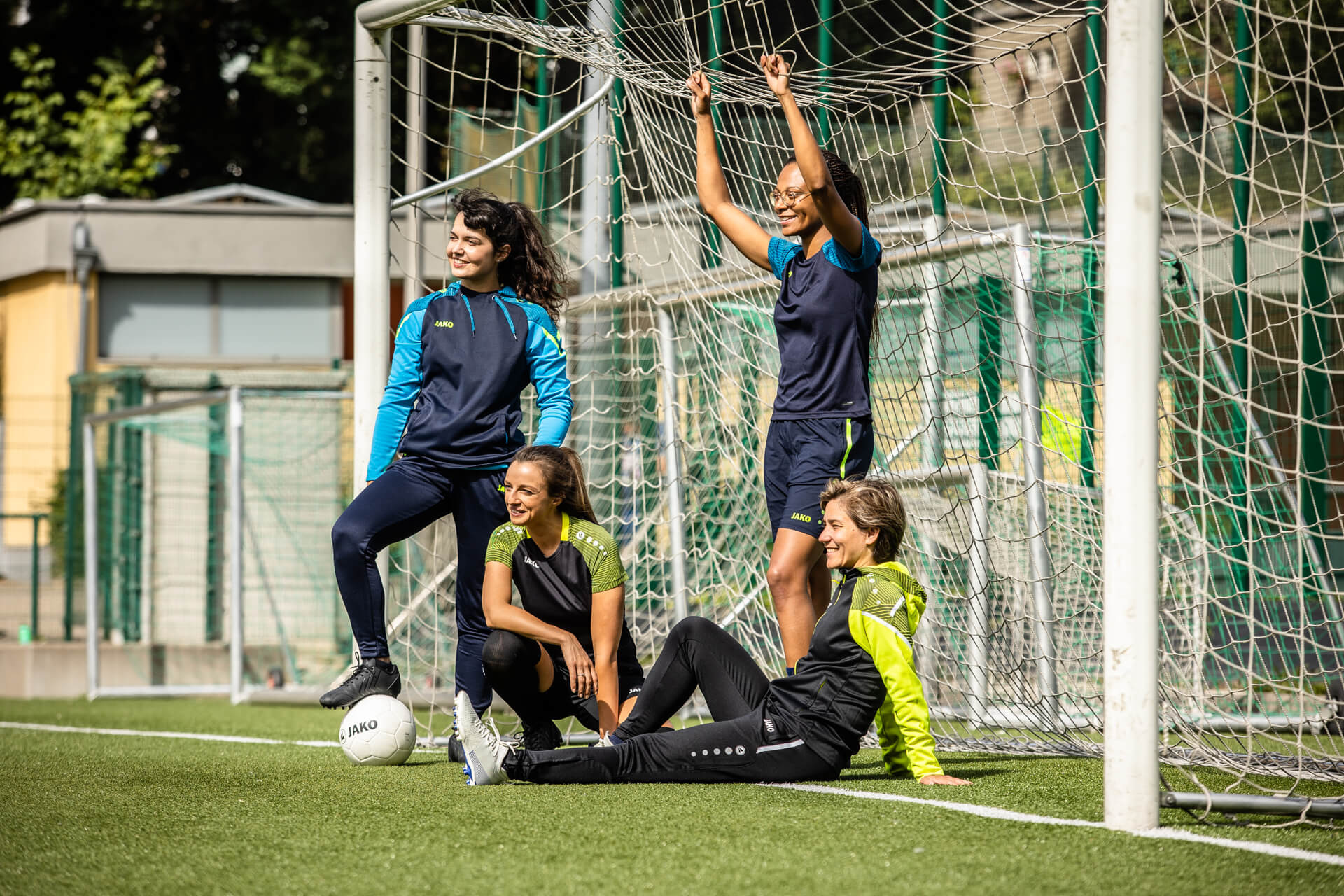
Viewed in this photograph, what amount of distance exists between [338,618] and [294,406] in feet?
5.68

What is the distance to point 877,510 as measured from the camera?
380 centimetres

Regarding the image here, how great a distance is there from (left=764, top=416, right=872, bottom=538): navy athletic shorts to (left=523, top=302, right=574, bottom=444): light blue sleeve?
77 cm

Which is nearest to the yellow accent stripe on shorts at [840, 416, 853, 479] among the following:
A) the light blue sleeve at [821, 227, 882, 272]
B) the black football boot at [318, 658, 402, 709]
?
the light blue sleeve at [821, 227, 882, 272]

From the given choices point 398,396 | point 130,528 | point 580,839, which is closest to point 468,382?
point 398,396

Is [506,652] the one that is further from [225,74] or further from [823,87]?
[225,74]

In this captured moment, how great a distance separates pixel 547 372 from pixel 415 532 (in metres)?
0.70

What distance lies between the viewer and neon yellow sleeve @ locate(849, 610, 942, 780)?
3.65m

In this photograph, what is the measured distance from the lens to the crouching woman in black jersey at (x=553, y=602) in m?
4.12

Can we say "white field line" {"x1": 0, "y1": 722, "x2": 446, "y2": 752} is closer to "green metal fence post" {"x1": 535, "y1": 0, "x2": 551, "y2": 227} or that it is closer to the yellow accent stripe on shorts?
the yellow accent stripe on shorts

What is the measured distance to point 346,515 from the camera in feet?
13.9

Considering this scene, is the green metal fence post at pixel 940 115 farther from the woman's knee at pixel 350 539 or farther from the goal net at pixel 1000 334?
the woman's knee at pixel 350 539

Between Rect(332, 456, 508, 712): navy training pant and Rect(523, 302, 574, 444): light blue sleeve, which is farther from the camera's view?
Rect(523, 302, 574, 444): light blue sleeve

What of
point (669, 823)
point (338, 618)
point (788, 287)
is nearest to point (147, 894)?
point (669, 823)

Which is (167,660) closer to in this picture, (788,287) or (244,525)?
(244,525)
